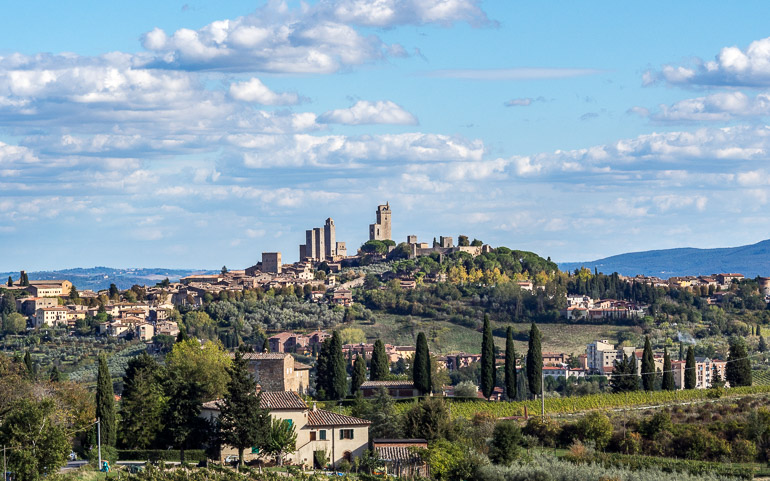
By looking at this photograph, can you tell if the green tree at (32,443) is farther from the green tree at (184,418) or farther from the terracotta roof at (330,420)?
the terracotta roof at (330,420)

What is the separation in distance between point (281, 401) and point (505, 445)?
30.5 ft

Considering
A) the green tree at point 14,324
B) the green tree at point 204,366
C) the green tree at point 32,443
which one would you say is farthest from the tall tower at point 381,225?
the green tree at point 32,443

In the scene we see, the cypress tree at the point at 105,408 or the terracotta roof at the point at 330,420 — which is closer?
the cypress tree at the point at 105,408

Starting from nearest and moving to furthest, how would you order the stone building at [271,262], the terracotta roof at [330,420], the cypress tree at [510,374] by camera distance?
1. the terracotta roof at [330,420]
2. the cypress tree at [510,374]
3. the stone building at [271,262]

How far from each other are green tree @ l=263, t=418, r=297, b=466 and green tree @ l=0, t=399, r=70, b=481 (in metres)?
8.25

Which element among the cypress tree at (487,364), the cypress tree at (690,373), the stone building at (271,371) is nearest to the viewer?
the stone building at (271,371)

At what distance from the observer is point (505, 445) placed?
42594 millimetres

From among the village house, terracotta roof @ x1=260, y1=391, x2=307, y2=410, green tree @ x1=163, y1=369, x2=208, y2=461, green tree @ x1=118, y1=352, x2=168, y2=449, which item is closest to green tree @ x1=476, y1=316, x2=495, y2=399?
the village house

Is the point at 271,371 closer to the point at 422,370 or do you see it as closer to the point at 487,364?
the point at 422,370

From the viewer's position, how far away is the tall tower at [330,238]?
7165 inches

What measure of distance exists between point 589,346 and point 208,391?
56946mm

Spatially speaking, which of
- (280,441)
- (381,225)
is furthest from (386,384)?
(381,225)

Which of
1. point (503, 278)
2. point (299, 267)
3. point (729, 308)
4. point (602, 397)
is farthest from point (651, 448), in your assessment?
point (299, 267)

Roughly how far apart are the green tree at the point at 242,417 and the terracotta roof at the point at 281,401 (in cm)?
230
